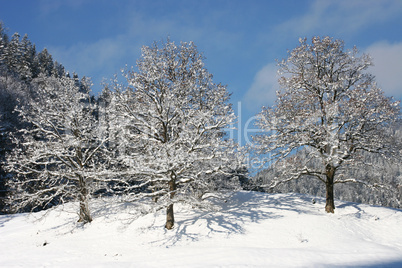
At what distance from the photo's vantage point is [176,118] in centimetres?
1435

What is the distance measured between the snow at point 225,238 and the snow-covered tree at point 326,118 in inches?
84.3

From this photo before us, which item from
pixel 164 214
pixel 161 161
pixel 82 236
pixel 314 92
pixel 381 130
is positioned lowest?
pixel 82 236

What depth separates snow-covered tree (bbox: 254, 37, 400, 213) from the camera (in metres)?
13.2

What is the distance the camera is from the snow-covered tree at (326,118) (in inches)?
520

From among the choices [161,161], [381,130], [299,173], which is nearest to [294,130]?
[299,173]

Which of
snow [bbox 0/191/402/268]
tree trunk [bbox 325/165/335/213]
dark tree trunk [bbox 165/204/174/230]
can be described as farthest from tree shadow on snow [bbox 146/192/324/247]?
tree trunk [bbox 325/165/335/213]

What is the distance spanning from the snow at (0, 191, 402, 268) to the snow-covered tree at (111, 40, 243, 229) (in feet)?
5.65

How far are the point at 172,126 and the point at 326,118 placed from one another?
27.6ft

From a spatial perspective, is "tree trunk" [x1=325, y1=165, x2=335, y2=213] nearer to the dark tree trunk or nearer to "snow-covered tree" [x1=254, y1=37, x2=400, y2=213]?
"snow-covered tree" [x1=254, y1=37, x2=400, y2=213]

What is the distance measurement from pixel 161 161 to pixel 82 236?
6774 mm

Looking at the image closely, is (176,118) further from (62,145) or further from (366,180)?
(366,180)

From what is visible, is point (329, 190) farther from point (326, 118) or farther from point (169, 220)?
point (169, 220)

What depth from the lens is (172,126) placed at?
1287 cm

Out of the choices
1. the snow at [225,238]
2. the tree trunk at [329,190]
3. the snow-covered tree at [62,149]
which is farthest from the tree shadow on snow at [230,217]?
the snow-covered tree at [62,149]
